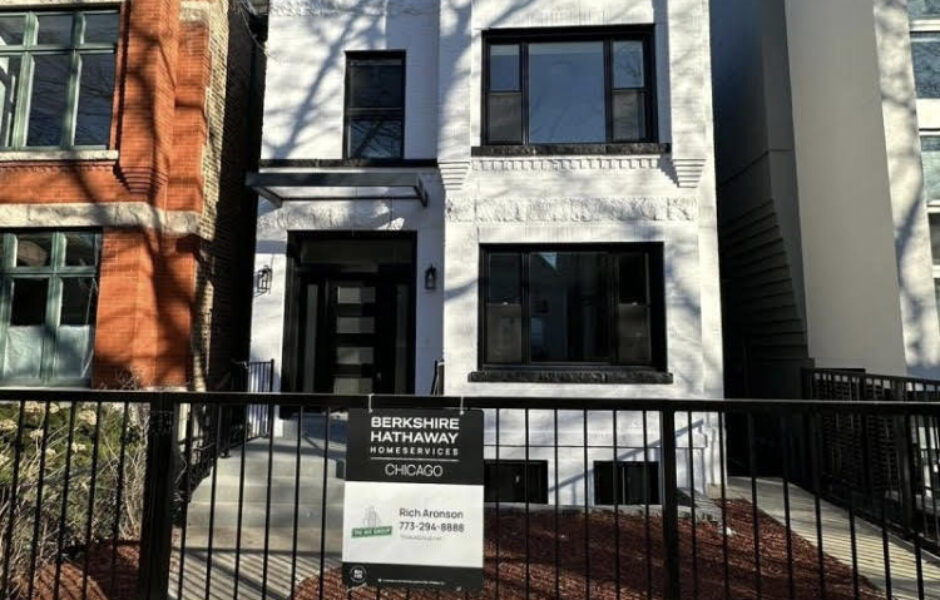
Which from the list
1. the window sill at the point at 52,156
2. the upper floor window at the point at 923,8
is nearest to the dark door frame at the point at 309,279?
the window sill at the point at 52,156

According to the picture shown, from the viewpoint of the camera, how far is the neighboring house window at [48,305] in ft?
27.0

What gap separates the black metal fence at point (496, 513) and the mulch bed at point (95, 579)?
2cm

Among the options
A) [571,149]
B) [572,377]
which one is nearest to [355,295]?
[572,377]

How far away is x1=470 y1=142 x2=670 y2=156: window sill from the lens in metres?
7.85

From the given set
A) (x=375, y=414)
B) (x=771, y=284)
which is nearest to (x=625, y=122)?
(x=771, y=284)

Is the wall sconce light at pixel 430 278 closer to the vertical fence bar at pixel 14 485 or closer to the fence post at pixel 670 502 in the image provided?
the vertical fence bar at pixel 14 485

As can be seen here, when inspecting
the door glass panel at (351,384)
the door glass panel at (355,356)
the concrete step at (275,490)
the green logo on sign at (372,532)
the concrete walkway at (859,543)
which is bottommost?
the concrete walkway at (859,543)

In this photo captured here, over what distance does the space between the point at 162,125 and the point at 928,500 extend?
11060 millimetres

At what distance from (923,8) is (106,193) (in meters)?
11.5

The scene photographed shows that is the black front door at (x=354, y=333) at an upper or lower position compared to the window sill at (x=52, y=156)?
lower

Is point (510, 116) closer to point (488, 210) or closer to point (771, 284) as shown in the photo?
point (488, 210)

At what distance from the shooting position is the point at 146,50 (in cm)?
845

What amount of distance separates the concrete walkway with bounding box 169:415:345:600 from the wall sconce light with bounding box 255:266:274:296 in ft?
7.19

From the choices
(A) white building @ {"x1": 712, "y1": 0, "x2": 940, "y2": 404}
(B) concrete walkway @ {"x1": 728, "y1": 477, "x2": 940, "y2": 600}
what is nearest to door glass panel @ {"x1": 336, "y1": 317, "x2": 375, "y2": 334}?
(B) concrete walkway @ {"x1": 728, "y1": 477, "x2": 940, "y2": 600}
